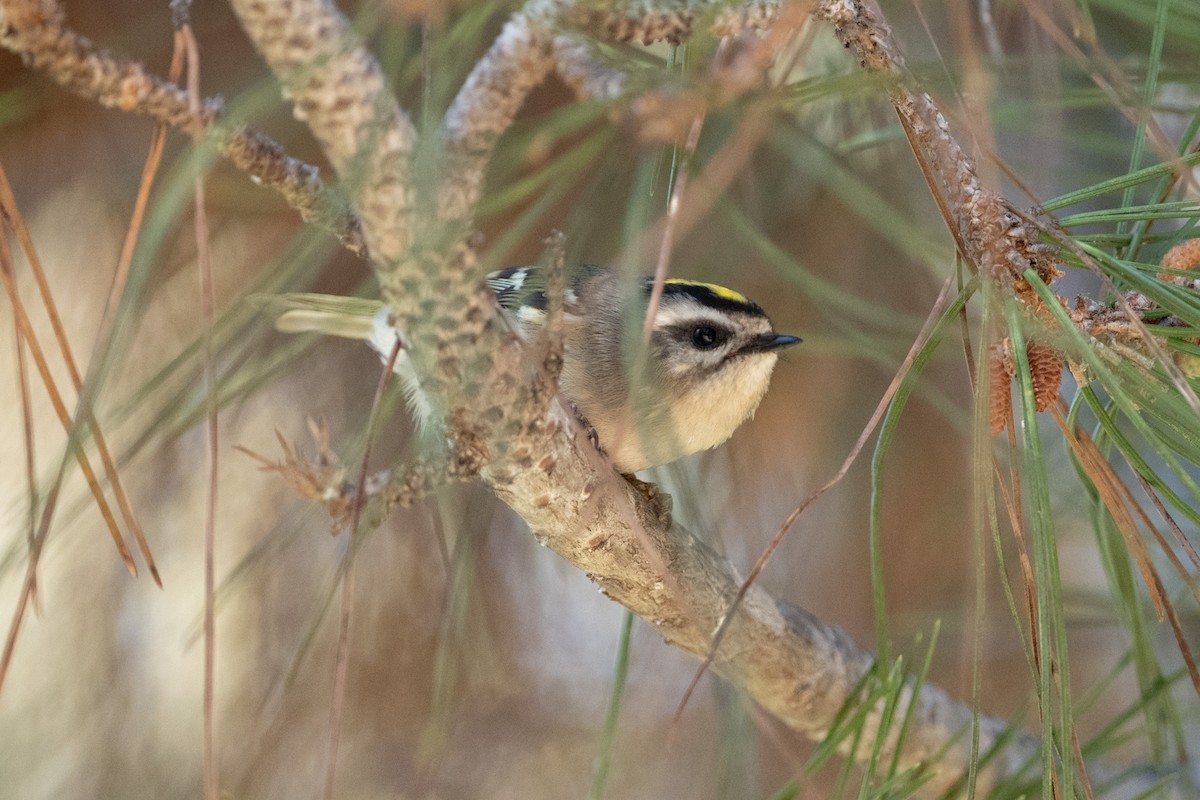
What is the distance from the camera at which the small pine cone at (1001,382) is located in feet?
1.96

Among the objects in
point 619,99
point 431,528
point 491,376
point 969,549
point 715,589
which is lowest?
point 431,528

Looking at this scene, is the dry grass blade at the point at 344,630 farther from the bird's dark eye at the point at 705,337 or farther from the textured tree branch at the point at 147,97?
the bird's dark eye at the point at 705,337

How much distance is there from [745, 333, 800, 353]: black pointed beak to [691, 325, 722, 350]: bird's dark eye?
4cm

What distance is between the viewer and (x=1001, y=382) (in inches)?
23.7

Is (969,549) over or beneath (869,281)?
beneath

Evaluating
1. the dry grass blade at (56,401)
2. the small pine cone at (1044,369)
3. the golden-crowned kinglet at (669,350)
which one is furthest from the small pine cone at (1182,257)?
the dry grass blade at (56,401)

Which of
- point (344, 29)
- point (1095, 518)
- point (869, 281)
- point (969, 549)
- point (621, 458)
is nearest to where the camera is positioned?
point (344, 29)

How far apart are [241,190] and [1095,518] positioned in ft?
2.92

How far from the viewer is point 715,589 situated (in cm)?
84

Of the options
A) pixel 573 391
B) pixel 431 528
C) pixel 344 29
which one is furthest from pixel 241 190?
pixel 344 29

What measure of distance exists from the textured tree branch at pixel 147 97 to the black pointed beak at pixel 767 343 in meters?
0.69

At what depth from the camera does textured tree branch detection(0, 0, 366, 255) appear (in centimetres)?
36

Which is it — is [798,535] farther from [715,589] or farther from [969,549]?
[715,589]

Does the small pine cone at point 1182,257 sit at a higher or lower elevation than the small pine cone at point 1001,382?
higher
